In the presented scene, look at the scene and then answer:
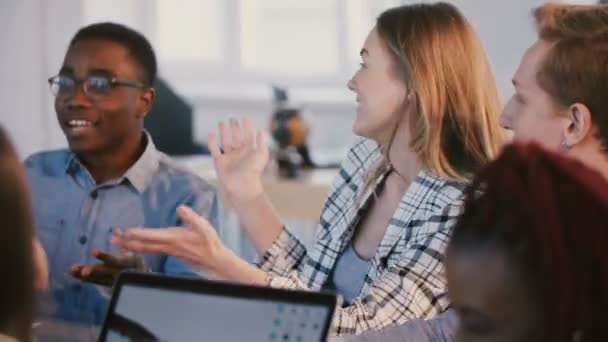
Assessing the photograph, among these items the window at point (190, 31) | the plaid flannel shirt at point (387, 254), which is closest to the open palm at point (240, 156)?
the plaid flannel shirt at point (387, 254)

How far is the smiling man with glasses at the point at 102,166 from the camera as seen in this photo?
6.09 feet

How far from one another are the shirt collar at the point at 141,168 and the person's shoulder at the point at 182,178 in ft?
0.04

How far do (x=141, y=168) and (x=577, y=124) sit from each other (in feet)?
2.71

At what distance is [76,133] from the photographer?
6.26 feet

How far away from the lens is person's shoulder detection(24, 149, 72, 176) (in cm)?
194

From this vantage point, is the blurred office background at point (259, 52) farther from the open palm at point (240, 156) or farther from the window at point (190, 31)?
the open palm at point (240, 156)

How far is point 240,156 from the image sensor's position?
1.81 metres

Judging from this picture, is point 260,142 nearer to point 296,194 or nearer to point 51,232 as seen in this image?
point 51,232

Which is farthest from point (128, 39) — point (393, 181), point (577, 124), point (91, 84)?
point (577, 124)

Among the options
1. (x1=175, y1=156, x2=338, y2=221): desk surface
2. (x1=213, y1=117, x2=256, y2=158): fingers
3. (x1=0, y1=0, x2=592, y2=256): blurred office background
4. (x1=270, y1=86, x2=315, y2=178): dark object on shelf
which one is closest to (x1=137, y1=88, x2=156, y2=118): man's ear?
(x1=213, y1=117, x2=256, y2=158): fingers

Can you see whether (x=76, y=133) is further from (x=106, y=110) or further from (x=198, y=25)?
(x=198, y=25)

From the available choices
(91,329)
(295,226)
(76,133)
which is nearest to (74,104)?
(76,133)

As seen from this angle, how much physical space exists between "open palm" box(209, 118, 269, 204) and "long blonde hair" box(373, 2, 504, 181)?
0.89 feet

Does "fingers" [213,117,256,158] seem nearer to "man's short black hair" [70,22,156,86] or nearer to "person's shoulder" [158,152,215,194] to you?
"person's shoulder" [158,152,215,194]
